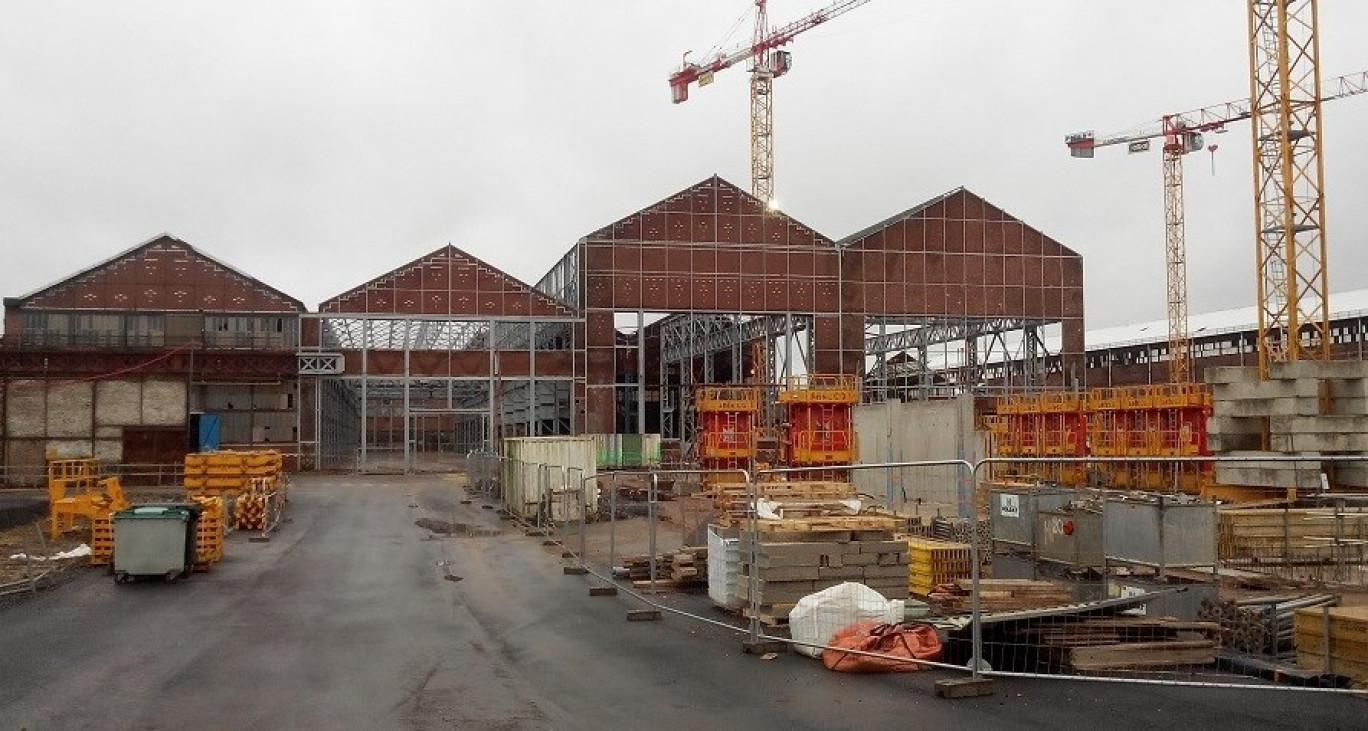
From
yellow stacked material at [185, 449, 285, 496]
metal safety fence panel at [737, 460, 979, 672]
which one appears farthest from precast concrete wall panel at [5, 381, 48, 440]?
metal safety fence panel at [737, 460, 979, 672]

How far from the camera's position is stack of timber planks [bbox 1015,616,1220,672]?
33.4ft

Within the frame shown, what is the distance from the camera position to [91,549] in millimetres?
20297

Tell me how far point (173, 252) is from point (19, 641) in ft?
151

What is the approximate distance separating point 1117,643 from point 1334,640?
1904 mm

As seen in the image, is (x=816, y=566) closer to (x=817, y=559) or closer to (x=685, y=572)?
(x=817, y=559)

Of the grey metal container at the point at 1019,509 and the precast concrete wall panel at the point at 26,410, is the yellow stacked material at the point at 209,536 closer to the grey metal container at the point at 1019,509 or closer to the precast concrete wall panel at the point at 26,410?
the grey metal container at the point at 1019,509

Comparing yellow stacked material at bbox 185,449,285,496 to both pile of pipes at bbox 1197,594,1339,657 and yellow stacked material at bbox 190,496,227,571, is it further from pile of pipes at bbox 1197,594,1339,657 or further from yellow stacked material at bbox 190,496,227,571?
pile of pipes at bbox 1197,594,1339,657

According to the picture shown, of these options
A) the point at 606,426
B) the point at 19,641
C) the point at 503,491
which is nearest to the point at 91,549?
the point at 19,641

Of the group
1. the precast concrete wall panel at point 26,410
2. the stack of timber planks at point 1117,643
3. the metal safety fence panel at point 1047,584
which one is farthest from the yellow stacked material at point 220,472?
the stack of timber planks at point 1117,643

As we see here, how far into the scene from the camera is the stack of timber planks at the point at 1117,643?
1017 cm

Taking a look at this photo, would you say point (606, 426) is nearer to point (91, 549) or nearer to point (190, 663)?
point (91, 549)

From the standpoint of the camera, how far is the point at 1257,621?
1198 centimetres

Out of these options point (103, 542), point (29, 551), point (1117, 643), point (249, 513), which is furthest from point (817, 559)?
point (249, 513)

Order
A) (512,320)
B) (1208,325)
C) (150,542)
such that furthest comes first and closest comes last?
(1208,325)
(512,320)
(150,542)
